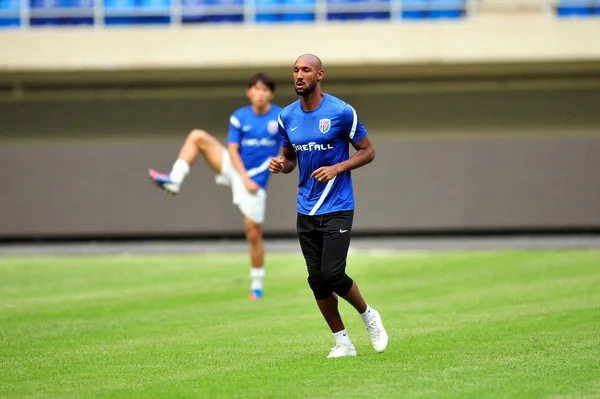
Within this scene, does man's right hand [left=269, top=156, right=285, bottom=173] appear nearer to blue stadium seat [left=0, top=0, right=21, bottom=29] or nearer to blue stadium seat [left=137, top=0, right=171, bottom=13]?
blue stadium seat [left=137, top=0, right=171, bottom=13]

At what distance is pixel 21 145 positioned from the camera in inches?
1114

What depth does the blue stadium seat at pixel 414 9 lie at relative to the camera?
26578 mm

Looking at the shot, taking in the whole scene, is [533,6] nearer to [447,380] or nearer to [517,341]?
[517,341]

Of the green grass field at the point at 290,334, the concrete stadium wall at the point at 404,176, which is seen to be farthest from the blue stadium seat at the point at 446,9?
the green grass field at the point at 290,334

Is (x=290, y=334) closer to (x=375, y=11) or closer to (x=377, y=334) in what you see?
(x=377, y=334)

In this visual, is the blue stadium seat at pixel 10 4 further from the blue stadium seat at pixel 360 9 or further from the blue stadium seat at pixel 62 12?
the blue stadium seat at pixel 360 9

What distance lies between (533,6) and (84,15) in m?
10.4

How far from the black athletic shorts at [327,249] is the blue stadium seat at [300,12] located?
1794cm

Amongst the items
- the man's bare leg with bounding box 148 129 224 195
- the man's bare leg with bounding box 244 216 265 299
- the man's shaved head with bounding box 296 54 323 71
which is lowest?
the man's bare leg with bounding box 244 216 265 299

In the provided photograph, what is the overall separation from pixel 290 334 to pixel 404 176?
55.5 ft

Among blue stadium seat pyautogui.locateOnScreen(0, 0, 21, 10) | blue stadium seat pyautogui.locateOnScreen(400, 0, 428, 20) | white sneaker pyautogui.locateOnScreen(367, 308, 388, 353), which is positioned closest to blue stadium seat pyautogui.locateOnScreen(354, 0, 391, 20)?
blue stadium seat pyautogui.locateOnScreen(400, 0, 428, 20)

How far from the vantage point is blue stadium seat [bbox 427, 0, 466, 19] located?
26438 millimetres

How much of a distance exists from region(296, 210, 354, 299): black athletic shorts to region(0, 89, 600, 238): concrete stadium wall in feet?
60.3

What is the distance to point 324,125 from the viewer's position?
30.1ft
